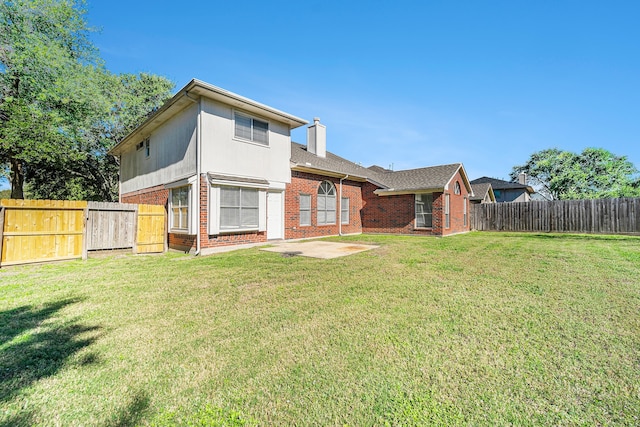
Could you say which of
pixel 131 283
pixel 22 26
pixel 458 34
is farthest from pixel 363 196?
pixel 22 26

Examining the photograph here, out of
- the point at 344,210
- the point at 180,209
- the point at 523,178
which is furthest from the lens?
the point at 523,178

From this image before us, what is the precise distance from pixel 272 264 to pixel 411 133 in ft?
47.7

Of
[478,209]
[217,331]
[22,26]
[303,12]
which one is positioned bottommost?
[217,331]

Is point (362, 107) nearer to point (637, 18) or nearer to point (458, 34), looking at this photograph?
point (458, 34)

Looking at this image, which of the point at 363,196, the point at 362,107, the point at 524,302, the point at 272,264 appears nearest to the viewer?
the point at 524,302

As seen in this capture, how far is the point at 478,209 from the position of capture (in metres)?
19.8

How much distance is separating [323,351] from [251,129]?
30.7 feet

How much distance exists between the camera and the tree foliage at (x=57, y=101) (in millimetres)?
15359

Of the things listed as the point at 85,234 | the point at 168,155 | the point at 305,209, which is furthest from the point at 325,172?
the point at 85,234

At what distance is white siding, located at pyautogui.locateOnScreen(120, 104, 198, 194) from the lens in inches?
375

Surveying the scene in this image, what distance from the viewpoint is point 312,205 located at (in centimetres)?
1315

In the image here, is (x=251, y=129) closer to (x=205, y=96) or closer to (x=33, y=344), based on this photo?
(x=205, y=96)

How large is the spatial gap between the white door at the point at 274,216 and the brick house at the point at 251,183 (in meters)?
0.04

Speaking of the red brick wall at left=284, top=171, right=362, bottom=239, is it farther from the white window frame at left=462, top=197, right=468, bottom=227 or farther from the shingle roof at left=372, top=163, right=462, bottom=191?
the white window frame at left=462, top=197, right=468, bottom=227
